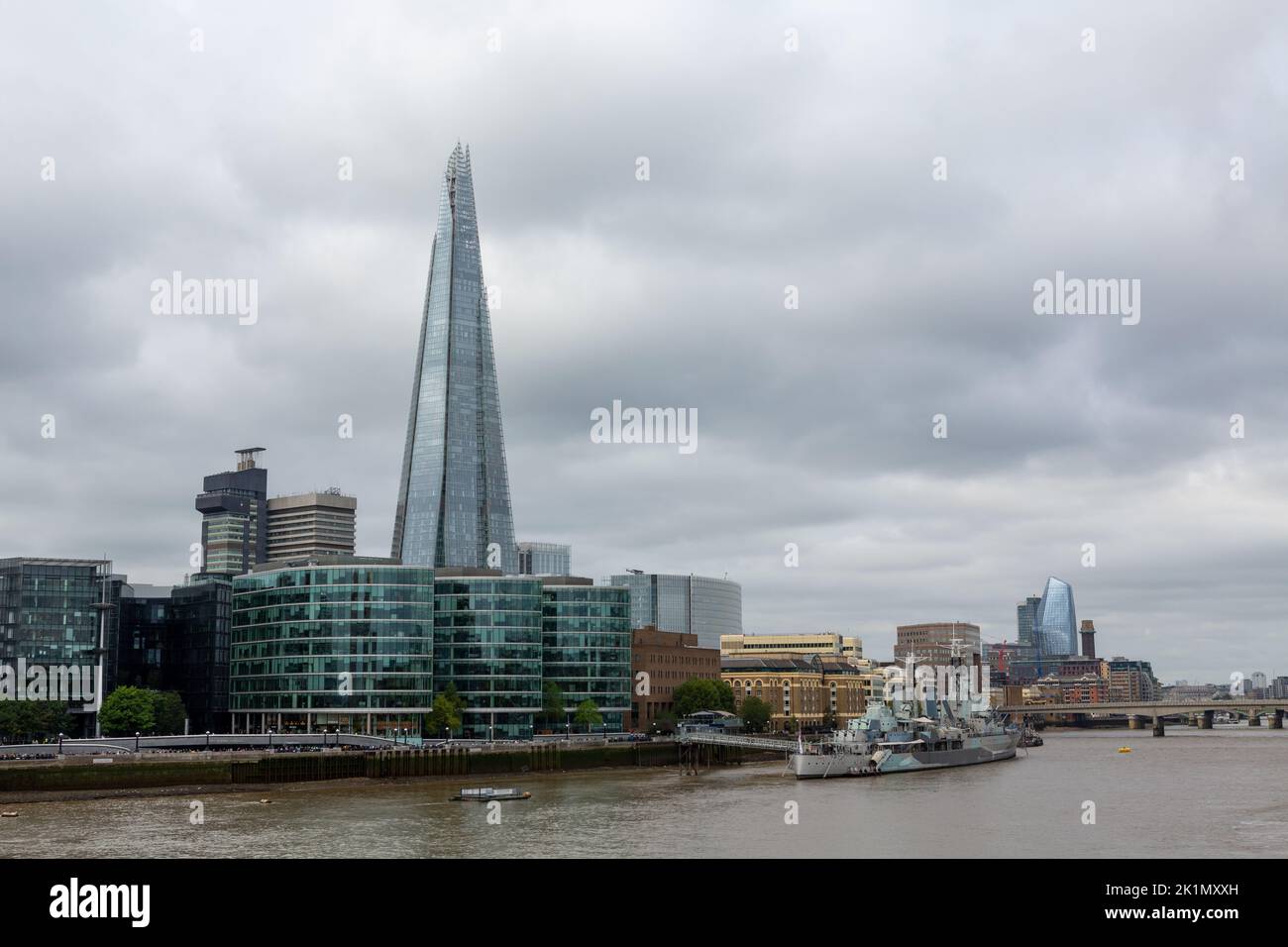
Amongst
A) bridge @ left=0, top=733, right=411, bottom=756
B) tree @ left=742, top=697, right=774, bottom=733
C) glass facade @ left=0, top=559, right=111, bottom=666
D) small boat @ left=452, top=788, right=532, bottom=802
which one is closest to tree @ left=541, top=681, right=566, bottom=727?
bridge @ left=0, top=733, right=411, bottom=756

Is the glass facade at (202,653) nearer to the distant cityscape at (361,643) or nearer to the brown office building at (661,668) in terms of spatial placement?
the distant cityscape at (361,643)

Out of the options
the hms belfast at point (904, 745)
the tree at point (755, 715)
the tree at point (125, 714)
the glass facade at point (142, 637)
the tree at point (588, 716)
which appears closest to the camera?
the hms belfast at point (904, 745)

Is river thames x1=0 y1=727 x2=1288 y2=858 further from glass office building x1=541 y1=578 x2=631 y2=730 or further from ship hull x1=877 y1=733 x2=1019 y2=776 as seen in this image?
glass office building x1=541 y1=578 x2=631 y2=730

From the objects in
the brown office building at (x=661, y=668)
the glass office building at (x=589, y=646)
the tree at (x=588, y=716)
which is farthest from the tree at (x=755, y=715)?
the tree at (x=588, y=716)

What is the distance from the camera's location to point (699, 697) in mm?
171000

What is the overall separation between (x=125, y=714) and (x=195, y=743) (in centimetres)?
1393

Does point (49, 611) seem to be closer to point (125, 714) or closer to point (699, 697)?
point (125, 714)

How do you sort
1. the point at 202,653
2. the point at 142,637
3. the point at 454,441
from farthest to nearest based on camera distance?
1. the point at 454,441
2. the point at 142,637
3. the point at 202,653

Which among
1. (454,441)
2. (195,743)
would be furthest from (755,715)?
(195,743)

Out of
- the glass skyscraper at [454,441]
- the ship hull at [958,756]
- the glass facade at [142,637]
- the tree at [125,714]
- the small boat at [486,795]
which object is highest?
the glass skyscraper at [454,441]

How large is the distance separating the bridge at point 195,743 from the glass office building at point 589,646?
3663cm

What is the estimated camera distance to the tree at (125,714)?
123 meters
